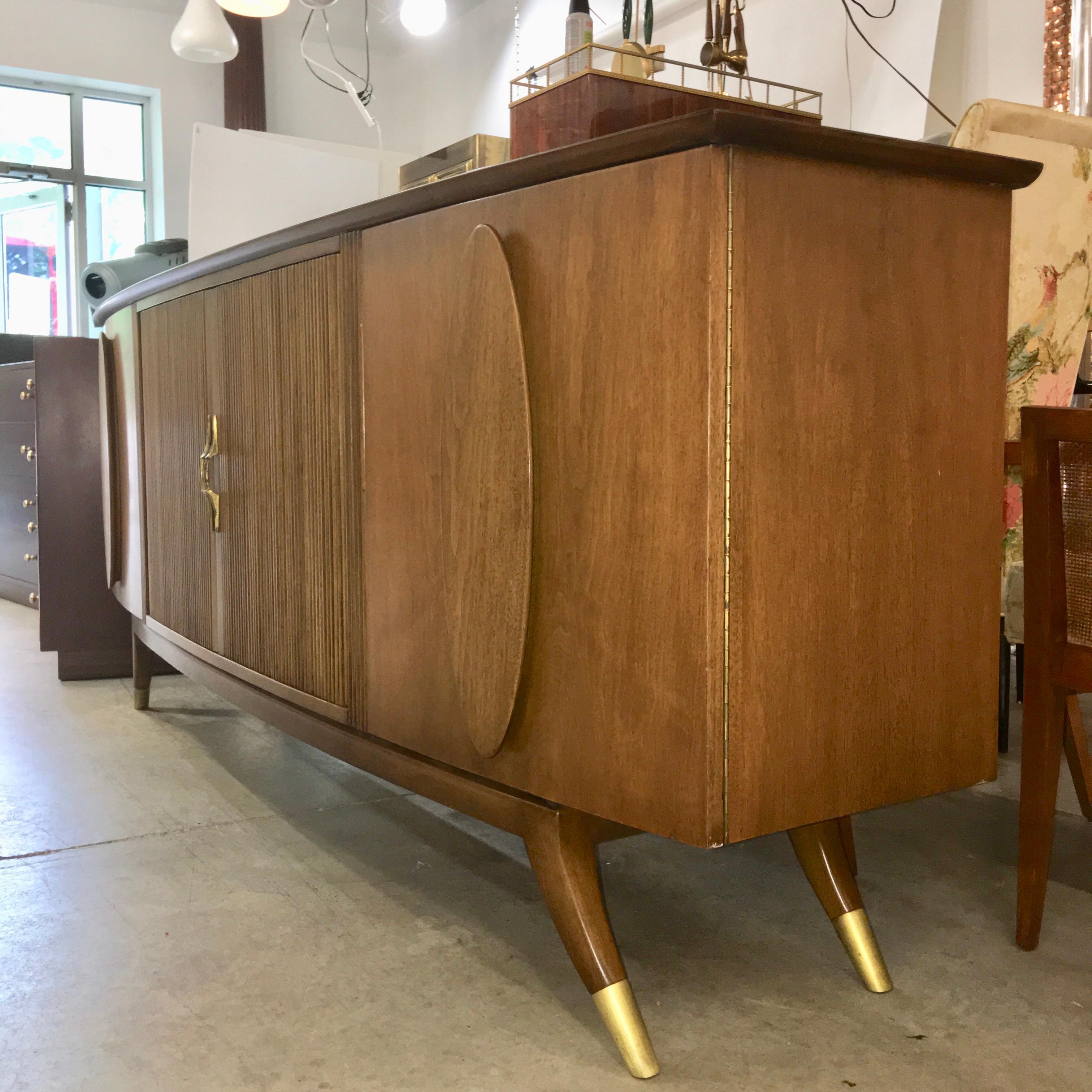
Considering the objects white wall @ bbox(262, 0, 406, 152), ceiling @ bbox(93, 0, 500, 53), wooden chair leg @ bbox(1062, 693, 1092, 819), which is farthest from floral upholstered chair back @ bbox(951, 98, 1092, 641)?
white wall @ bbox(262, 0, 406, 152)

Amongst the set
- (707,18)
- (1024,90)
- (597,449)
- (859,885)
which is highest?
(1024,90)

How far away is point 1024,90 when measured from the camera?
332 cm

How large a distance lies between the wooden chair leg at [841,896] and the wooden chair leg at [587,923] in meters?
0.28

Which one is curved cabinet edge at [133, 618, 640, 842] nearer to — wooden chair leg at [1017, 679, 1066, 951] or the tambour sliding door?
the tambour sliding door

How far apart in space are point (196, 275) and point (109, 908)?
1.05 metres

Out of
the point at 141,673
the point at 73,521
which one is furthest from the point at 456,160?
the point at 73,521

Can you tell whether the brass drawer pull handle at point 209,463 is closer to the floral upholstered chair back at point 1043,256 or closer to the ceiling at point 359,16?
the floral upholstered chair back at point 1043,256

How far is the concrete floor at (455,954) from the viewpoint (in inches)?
43.6

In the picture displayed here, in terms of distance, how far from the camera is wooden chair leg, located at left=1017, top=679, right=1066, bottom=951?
138 cm

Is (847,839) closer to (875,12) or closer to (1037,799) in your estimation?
(1037,799)

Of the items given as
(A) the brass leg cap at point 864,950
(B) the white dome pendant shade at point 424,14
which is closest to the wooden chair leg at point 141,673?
(A) the brass leg cap at point 864,950

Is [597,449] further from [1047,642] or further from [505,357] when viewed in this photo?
[1047,642]

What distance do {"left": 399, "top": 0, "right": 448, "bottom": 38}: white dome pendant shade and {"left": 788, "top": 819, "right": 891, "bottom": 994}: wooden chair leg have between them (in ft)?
14.7

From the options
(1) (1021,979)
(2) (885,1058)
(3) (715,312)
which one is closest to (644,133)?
(3) (715,312)
